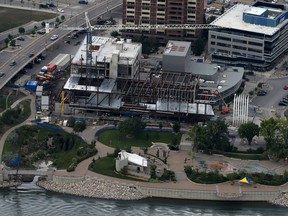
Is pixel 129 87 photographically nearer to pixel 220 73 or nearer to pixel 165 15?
pixel 220 73

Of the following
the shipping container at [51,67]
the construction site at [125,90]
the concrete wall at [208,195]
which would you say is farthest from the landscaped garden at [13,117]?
the concrete wall at [208,195]

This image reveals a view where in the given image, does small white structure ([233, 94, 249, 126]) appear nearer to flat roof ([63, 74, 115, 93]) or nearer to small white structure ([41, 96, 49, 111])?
flat roof ([63, 74, 115, 93])

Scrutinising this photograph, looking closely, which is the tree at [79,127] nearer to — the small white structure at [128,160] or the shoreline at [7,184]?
the small white structure at [128,160]

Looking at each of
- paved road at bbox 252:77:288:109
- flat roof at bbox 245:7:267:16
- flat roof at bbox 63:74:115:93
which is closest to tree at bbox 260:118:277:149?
paved road at bbox 252:77:288:109

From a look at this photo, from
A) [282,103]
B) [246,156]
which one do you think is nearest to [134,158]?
[246,156]

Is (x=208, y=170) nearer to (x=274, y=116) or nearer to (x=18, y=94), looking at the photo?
(x=274, y=116)

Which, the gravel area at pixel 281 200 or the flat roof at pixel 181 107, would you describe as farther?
the flat roof at pixel 181 107
